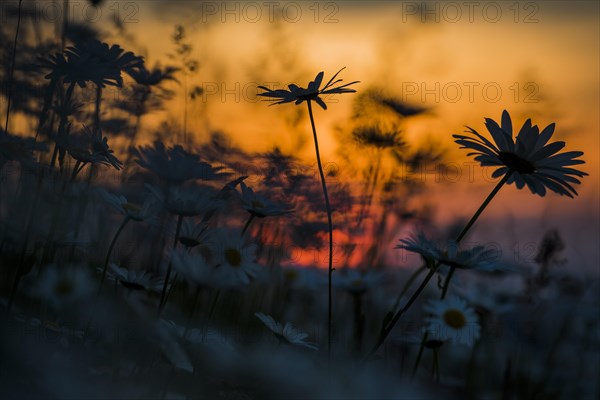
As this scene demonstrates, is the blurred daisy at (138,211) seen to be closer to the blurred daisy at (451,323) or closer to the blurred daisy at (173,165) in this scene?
the blurred daisy at (173,165)

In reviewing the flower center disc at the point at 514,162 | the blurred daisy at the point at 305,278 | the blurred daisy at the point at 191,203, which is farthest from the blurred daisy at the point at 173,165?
the blurred daisy at the point at 305,278

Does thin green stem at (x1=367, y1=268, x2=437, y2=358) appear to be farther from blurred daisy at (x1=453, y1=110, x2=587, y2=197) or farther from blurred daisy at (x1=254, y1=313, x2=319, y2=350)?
blurred daisy at (x1=453, y1=110, x2=587, y2=197)

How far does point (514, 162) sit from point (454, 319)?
477 millimetres

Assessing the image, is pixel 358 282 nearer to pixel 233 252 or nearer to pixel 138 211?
pixel 233 252

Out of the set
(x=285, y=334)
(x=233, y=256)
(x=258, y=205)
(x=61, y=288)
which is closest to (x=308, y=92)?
(x=258, y=205)

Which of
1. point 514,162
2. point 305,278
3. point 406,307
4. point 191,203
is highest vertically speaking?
point 514,162

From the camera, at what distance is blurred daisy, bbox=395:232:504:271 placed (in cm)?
114

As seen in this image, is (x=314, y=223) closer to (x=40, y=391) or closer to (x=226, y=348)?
(x=226, y=348)

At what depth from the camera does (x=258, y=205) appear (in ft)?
3.90

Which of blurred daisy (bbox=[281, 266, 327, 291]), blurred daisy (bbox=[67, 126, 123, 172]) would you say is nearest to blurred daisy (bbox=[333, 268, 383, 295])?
blurred daisy (bbox=[281, 266, 327, 291])

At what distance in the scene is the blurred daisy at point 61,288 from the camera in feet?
3.75

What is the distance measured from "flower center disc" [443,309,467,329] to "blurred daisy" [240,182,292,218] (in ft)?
1.66

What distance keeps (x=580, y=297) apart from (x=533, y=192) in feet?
6.11

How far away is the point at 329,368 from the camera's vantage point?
113 centimetres
